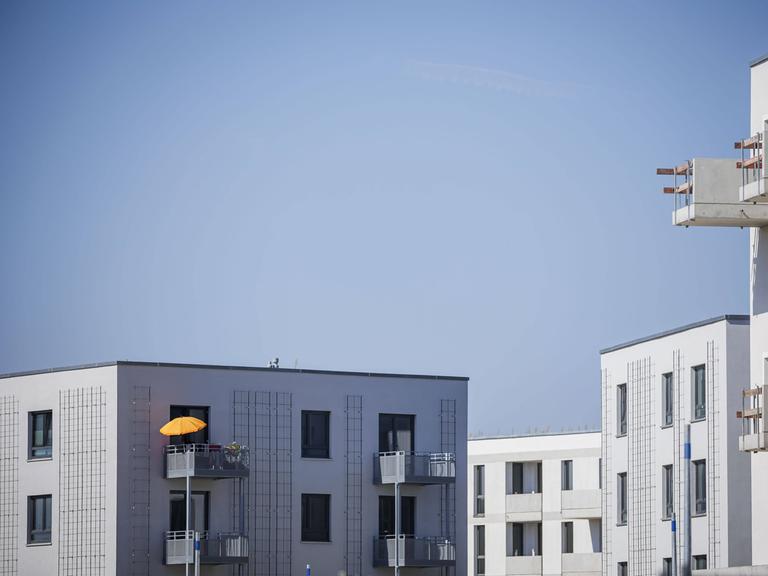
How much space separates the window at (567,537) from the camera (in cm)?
8150

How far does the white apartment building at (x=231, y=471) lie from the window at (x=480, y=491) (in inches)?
711

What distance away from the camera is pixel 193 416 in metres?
63.8

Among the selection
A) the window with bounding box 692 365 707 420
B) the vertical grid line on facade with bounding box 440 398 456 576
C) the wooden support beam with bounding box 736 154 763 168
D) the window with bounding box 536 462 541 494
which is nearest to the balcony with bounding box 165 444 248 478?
the vertical grid line on facade with bounding box 440 398 456 576

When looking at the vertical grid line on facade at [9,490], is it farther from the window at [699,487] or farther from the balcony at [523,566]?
the balcony at [523,566]

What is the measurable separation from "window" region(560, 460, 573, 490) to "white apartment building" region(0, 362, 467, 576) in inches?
592

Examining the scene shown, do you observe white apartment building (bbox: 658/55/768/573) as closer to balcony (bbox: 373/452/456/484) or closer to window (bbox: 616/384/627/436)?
window (bbox: 616/384/627/436)

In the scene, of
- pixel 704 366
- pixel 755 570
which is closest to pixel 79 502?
pixel 704 366

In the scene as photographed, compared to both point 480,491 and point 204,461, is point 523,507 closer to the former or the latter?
point 480,491

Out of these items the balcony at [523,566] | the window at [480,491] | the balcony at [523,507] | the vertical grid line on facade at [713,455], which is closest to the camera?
the vertical grid line on facade at [713,455]

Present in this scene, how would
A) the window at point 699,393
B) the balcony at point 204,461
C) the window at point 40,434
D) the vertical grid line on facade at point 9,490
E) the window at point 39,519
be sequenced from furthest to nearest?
the vertical grid line on facade at point 9,490
the window at point 40,434
the window at point 39,519
the balcony at point 204,461
the window at point 699,393

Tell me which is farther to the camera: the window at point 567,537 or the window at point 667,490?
the window at point 567,537

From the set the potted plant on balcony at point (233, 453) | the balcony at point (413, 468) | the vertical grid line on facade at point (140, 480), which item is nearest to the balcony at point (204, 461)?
the potted plant on balcony at point (233, 453)

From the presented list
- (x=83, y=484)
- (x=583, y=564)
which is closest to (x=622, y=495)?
(x=583, y=564)

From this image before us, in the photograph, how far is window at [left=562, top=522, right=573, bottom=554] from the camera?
8150 centimetres
